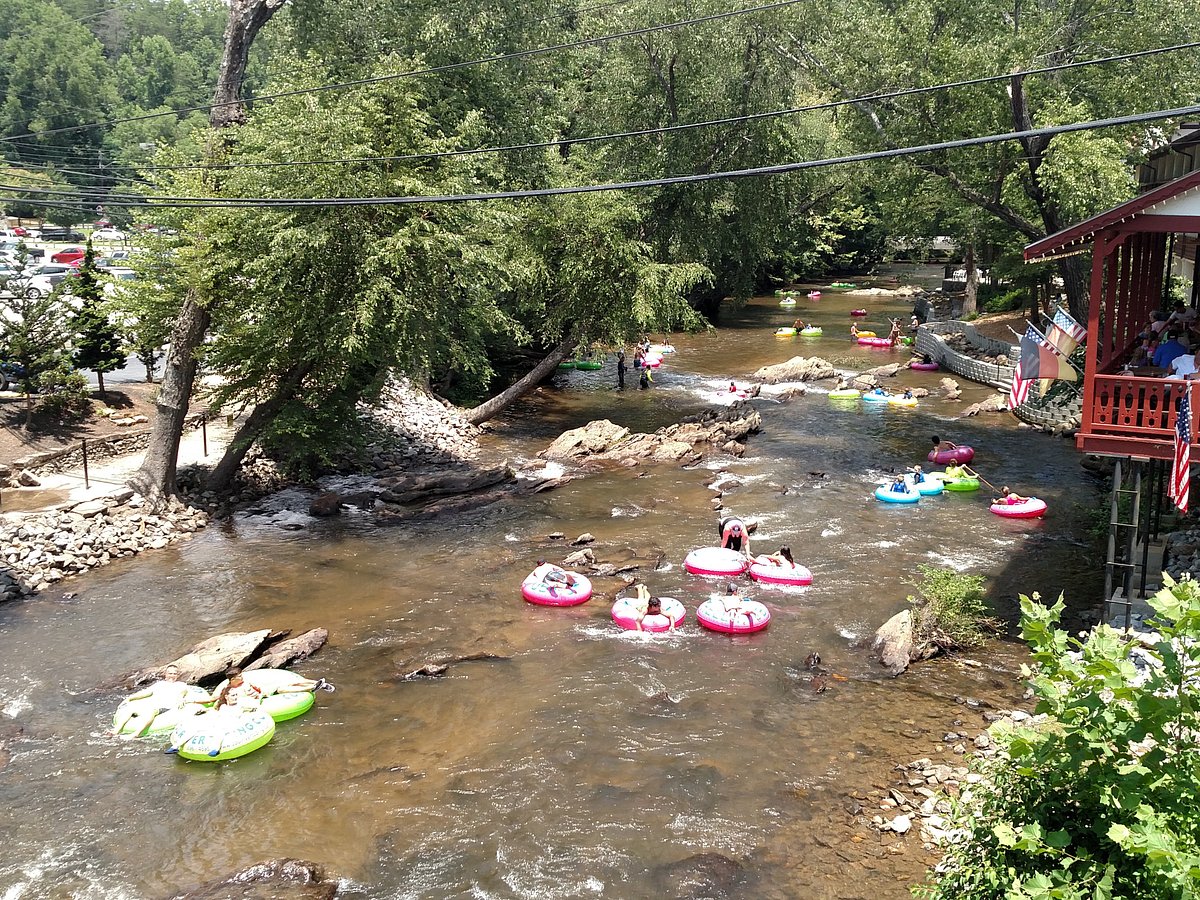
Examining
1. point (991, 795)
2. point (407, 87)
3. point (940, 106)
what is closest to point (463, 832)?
point (991, 795)

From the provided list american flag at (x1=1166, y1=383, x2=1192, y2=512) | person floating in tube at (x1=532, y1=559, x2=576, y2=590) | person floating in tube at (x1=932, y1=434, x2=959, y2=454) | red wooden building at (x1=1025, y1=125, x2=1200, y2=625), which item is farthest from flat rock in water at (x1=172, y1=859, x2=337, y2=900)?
person floating in tube at (x1=932, y1=434, x2=959, y2=454)

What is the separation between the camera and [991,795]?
7613 millimetres

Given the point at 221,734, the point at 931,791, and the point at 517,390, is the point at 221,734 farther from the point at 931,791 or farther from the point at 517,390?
the point at 517,390

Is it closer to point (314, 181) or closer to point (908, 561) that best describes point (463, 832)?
point (908, 561)

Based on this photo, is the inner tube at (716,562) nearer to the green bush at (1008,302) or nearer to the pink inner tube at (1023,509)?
the pink inner tube at (1023,509)

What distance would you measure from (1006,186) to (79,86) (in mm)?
97239

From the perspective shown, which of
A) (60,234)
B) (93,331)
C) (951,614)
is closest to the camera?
(951,614)

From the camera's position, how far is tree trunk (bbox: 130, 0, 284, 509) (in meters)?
21.6

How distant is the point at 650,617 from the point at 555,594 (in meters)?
2.03

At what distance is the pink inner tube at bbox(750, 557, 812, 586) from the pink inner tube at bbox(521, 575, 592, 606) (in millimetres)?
3340

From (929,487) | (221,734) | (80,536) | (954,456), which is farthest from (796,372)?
(221,734)

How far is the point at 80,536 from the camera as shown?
64.8ft

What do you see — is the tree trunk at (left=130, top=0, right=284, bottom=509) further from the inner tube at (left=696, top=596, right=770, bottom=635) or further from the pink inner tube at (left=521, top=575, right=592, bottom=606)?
the inner tube at (left=696, top=596, right=770, bottom=635)

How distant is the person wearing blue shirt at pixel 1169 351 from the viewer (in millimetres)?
15234
